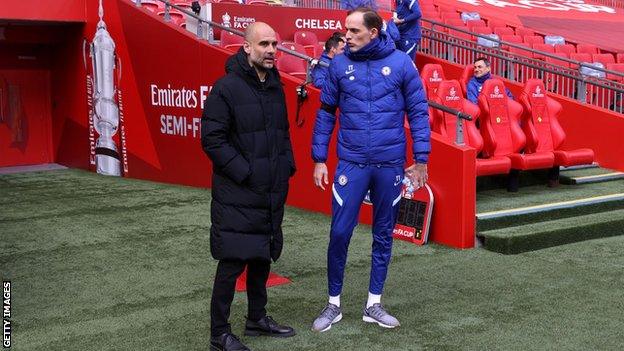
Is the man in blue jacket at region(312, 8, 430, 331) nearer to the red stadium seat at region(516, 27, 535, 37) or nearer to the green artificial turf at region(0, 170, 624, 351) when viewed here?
the green artificial turf at region(0, 170, 624, 351)

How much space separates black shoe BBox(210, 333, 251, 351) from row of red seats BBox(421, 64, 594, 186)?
411 cm

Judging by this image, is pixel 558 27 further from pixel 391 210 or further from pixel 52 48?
pixel 391 210

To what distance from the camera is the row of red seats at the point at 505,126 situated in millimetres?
8117

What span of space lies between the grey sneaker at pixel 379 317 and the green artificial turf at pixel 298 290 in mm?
53

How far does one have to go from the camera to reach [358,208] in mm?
4742

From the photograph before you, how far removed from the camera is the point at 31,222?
7898 millimetres

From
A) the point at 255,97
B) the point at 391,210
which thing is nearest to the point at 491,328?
the point at 391,210

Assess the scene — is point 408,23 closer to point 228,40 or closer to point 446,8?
point 228,40

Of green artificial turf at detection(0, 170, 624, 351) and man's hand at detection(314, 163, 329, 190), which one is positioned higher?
man's hand at detection(314, 163, 329, 190)

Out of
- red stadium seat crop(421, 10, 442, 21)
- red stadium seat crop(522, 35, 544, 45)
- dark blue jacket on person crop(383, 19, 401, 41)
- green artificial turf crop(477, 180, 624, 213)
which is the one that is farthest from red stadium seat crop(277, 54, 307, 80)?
red stadium seat crop(522, 35, 544, 45)

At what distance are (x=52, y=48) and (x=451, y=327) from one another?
9.87 metres

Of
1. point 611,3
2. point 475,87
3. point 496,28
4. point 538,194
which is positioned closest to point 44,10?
point 475,87

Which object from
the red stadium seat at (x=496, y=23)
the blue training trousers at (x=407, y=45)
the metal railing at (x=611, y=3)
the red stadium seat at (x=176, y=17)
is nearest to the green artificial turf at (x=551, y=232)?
the blue training trousers at (x=407, y=45)

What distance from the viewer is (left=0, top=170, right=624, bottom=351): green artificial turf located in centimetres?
453
